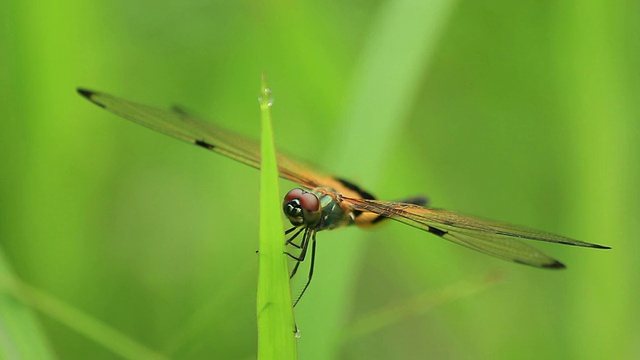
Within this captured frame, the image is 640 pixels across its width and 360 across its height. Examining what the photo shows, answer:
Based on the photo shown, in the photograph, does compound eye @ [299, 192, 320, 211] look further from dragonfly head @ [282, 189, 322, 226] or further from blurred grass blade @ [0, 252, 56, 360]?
blurred grass blade @ [0, 252, 56, 360]

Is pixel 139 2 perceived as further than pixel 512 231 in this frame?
Yes

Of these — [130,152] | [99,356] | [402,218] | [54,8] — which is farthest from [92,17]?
[402,218]

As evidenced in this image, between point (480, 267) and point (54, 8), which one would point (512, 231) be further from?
point (54, 8)

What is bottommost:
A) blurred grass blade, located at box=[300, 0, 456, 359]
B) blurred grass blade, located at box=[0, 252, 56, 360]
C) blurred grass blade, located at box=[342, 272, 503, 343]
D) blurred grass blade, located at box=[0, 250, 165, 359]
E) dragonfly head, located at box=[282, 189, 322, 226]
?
blurred grass blade, located at box=[0, 250, 165, 359]

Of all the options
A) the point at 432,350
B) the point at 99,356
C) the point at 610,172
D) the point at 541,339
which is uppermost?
the point at 610,172

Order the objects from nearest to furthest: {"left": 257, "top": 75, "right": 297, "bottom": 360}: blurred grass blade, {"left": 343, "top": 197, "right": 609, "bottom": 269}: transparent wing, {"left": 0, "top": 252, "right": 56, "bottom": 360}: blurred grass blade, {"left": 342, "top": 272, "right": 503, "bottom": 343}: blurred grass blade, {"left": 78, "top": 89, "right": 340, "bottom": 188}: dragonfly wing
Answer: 1. {"left": 257, "top": 75, "right": 297, "bottom": 360}: blurred grass blade
2. {"left": 0, "top": 252, "right": 56, "bottom": 360}: blurred grass blade
3. {"left": 343, "top": 197, "right": 609, "bottom": 269}: transparent wing
4. {"left": 78, "top": 89, "right": 340, "bottom": 188}: dragonfly wing
5. {"left": 342, "top": 272, "right": 503, "bottom": 343}: blurred grass blade

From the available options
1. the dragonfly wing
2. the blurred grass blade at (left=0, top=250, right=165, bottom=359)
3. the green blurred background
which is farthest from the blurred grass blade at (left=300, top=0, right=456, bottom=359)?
the blurred grass blade at (left=0, top=250, right=165, bottom=359)

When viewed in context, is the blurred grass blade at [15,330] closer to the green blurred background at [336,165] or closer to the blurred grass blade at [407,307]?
the green blurred background at [336,165]
